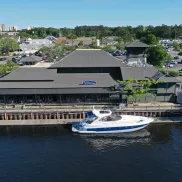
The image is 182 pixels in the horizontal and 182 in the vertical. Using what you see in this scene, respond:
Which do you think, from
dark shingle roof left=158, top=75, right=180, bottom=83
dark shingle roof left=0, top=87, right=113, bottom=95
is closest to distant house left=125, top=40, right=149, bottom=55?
dark shingle roof left=158, top=75, right=180, bottom=83

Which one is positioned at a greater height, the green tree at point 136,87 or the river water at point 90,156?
the green tree at point 136,87

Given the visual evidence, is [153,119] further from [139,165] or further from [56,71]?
[56,71]

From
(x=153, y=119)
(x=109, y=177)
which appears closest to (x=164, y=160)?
(x=109, y=177)

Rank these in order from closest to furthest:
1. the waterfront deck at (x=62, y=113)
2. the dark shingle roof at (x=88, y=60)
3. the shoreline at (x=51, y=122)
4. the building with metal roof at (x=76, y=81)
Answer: the shoreline at (x=51, y=122) < the waterfront deck at (x=62, y=113) < the building with metal roof at (x=76, y=81) < the dark shingle roof at (x=88, y=60)

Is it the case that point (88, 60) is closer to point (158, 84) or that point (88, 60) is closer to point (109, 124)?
point (158, 84)

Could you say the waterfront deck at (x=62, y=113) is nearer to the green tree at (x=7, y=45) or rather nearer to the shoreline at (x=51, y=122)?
the shoreline at (x=51, y=122)

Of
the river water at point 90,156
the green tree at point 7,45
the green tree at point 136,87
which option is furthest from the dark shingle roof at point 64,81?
the green tree at point 7,45

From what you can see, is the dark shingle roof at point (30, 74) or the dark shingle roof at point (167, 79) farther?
the dark shingle roof at point (30, 74)

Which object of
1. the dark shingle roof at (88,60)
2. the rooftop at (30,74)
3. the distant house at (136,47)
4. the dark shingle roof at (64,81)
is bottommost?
the dark shingle roof at (64,81)
